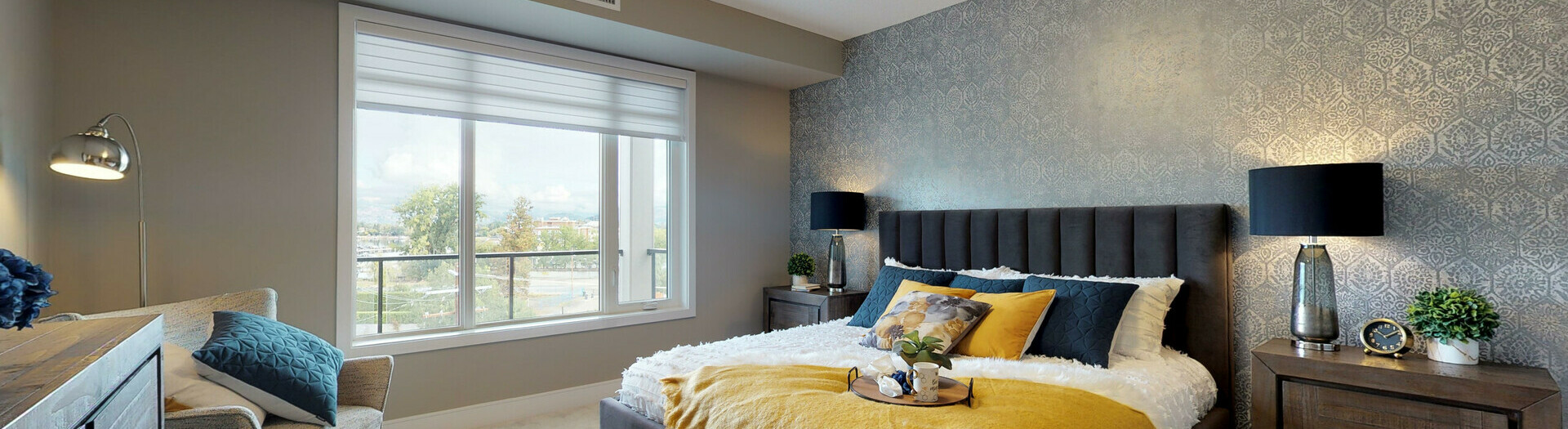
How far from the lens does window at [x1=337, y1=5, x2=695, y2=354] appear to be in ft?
10.9

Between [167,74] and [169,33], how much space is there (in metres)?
0.17

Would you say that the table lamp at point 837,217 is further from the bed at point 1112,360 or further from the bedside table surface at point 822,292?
the bed at point 1112,360

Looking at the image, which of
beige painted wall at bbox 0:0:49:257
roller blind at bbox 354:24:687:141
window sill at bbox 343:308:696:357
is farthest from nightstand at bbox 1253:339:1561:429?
beige painted wall at bbox 0:0:49:257

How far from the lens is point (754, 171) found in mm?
4816

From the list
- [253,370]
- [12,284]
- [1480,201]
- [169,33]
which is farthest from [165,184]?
[1480,201]

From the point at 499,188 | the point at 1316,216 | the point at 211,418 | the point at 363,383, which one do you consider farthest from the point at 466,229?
the point at 1316,216

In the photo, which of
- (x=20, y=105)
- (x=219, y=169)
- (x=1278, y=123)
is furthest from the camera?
(x=219, y=169)

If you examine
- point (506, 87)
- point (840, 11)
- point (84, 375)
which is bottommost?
point (84, 375)

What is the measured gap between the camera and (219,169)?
9.46ft

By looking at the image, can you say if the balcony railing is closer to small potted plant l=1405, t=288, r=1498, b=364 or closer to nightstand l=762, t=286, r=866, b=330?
nightstand l=762, t=286, r=866, b=330

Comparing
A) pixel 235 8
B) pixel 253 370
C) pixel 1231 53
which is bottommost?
pixel 253 370

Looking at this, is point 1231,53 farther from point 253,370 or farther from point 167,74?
point 167,74

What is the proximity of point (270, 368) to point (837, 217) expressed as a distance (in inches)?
116

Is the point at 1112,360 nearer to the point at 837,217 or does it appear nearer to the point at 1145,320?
the point at 1145,320
